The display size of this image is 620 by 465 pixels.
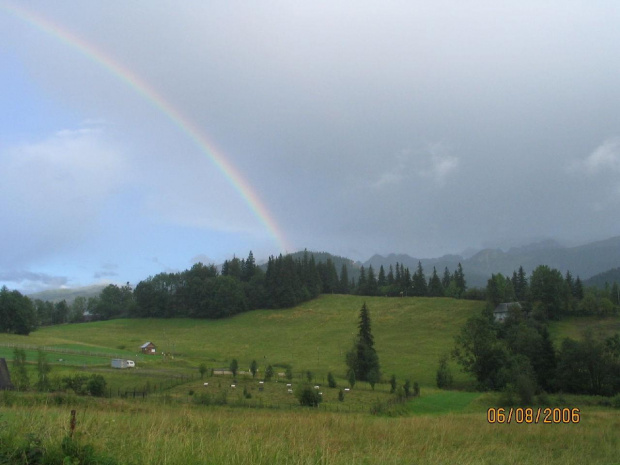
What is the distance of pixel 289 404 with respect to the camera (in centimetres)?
3384

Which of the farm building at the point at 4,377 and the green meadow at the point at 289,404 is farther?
the farm building at the point at 4,377

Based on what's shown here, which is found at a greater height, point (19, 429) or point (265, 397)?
point (19, 429)

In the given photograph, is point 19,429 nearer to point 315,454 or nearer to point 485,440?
point 315,454

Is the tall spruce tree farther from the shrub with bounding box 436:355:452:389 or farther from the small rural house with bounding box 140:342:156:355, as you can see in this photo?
the small rural house with bounding box 140:342:156:355

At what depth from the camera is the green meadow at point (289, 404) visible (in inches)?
268

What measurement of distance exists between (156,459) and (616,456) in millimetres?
10148

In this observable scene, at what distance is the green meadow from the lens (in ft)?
22.3

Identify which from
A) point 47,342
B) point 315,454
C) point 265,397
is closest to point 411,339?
point 265,397

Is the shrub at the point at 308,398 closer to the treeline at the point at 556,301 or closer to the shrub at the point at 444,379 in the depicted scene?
the shrub at the point at 444,379

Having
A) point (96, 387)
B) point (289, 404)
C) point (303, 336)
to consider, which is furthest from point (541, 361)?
point (303, 336)

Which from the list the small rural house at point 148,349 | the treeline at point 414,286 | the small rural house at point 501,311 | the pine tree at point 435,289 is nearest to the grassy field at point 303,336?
the small rural house at point 148,349

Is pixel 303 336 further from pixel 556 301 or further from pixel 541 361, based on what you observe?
pixel 556 301

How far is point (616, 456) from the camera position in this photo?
1060 cm

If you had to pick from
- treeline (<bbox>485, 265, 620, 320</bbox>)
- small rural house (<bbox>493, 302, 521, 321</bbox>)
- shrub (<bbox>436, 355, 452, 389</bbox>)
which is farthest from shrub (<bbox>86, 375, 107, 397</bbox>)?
small rural house (<bbox>493, 302, 521, 321</bbox>)
